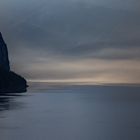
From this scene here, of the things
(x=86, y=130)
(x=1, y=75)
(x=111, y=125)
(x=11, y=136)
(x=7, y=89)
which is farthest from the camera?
(x=7, y=89)

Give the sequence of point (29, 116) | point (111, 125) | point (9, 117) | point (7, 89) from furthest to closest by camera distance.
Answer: point (7, 89), point (29, 116), point (9, 117), point (111, 125)

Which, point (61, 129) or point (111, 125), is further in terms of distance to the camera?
point (111, 125)

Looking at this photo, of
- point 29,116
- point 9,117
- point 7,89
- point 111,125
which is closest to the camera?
point 111,125

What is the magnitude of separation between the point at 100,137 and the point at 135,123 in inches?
851

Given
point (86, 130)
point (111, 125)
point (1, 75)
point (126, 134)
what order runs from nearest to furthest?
point (126, 134) → point (86, 130) → point (111, 125) → point (1, 75)

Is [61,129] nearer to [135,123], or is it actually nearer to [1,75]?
[135,123]

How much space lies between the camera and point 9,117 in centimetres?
9206

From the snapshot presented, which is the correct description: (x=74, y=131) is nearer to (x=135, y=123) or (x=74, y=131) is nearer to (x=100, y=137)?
(x=100, y=137)

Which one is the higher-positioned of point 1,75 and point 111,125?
point 1,75

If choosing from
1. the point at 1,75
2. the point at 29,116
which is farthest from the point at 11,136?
the point at 1,75

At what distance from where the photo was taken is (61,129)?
72062 millimetres

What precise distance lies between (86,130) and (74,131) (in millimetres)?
2222

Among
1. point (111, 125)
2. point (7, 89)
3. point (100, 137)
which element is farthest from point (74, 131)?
point (7, 89)

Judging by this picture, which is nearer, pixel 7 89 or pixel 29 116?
pixel 29 116
